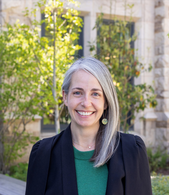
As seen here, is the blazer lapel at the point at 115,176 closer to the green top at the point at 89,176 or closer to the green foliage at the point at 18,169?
the green top at the point at 89,176

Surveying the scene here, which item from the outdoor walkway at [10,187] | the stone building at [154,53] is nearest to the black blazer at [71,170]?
the outdoor walkway at [10,187]

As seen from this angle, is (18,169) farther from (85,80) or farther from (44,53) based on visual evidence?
(85,80)

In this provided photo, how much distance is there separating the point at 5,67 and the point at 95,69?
3522 mm

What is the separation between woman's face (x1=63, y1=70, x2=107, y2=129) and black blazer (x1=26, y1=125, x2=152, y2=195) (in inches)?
7.7

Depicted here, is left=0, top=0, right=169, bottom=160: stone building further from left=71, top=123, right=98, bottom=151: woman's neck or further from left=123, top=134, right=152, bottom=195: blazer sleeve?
left=123, top=134, right=152, bottom=195: blazer sleeve

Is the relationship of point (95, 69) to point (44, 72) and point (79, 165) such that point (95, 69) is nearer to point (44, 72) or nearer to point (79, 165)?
point (79, 165)

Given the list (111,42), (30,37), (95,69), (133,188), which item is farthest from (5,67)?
(133,188)

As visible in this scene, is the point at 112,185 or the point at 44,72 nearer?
the point at 112,185

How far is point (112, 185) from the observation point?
1.51 metres

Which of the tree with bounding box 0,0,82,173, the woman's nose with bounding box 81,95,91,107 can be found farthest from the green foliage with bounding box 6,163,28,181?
the woman's nose with bounding box 81,95,91,107

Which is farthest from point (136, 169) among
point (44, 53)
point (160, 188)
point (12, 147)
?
point (12, 147)

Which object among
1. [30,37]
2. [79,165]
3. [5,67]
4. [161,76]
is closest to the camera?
[79,165]

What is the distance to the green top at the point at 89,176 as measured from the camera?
1.57m

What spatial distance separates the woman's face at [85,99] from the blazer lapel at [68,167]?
5.9 inches
